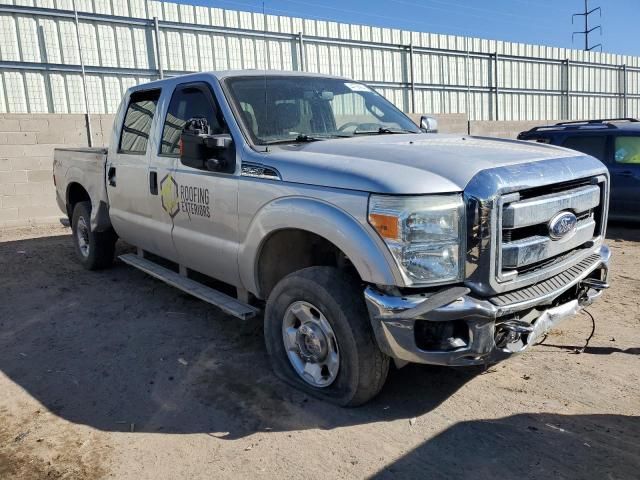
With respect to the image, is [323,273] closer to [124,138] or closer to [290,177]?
[290,177]

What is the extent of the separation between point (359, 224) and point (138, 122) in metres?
3.35

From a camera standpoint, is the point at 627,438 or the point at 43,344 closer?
the point at 627,438

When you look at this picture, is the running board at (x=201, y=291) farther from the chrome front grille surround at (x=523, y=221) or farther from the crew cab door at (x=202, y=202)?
the chrome front grille surround at (x=523, y=221)

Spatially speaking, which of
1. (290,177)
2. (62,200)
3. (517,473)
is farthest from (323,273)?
(62,200)

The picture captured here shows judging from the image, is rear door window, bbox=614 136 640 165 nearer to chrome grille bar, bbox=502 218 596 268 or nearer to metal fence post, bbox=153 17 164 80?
chrome grille bar, bbox=502 218 596 268

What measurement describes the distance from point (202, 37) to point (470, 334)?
10841 millimetres

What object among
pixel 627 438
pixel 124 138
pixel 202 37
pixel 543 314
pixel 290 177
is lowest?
pixel 627 438

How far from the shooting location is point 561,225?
328 centimetres

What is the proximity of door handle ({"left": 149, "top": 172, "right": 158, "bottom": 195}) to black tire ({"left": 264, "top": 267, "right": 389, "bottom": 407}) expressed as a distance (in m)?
Result: 2.00

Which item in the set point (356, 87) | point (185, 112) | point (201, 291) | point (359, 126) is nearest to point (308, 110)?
point (359, 126)

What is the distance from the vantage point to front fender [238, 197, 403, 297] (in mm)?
2898

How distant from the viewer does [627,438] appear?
2.96 meters

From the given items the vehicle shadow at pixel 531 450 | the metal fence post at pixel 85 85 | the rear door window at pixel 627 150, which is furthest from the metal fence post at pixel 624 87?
the vehicle shadow at pixel 531 450

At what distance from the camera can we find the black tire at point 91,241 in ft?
21.3
